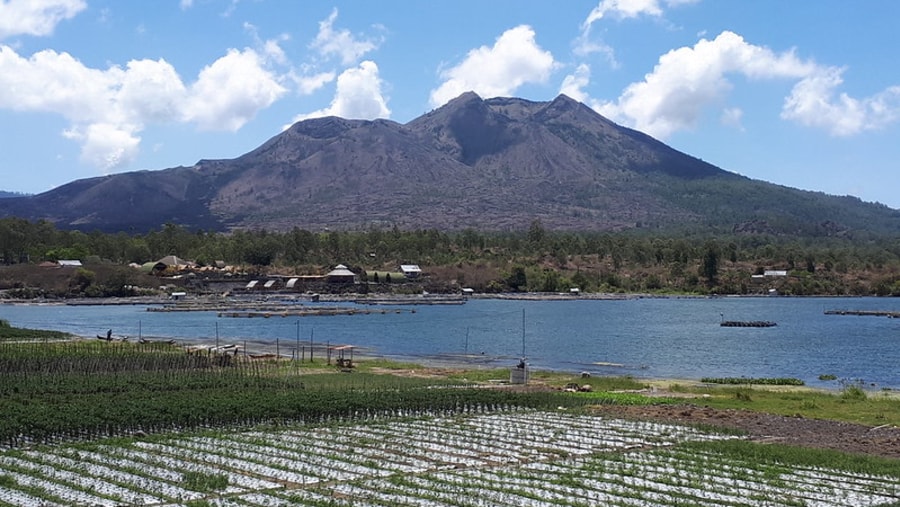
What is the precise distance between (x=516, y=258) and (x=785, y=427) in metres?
149

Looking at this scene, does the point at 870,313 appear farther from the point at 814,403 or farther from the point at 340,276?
the point at 814,403

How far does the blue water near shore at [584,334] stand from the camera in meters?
53.9

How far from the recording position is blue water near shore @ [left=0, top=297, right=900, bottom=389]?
53906 millimetres

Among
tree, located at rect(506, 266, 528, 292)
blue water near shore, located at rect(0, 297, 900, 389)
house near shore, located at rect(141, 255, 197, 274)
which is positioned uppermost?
house near shore, located at rect(141, 255, 197, 274)

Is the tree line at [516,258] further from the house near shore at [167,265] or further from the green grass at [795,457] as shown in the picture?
the green grass at [795,457]

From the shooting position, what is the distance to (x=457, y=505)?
15.6 meters

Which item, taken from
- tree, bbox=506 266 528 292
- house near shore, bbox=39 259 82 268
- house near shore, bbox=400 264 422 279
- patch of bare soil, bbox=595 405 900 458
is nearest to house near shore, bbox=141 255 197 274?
house near shore, bbox=39 259 82 268

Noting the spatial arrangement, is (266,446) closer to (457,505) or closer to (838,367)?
(457,505)

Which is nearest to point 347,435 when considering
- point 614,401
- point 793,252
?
point 614,401

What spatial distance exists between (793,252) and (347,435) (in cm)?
17747

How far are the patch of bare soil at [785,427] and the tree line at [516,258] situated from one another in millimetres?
128589

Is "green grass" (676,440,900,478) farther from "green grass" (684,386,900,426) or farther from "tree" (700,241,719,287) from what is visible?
"tree" (700,241,719,287)

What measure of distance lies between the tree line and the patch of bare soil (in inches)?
5063

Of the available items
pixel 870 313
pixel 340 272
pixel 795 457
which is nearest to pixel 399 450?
pixel 795 457
